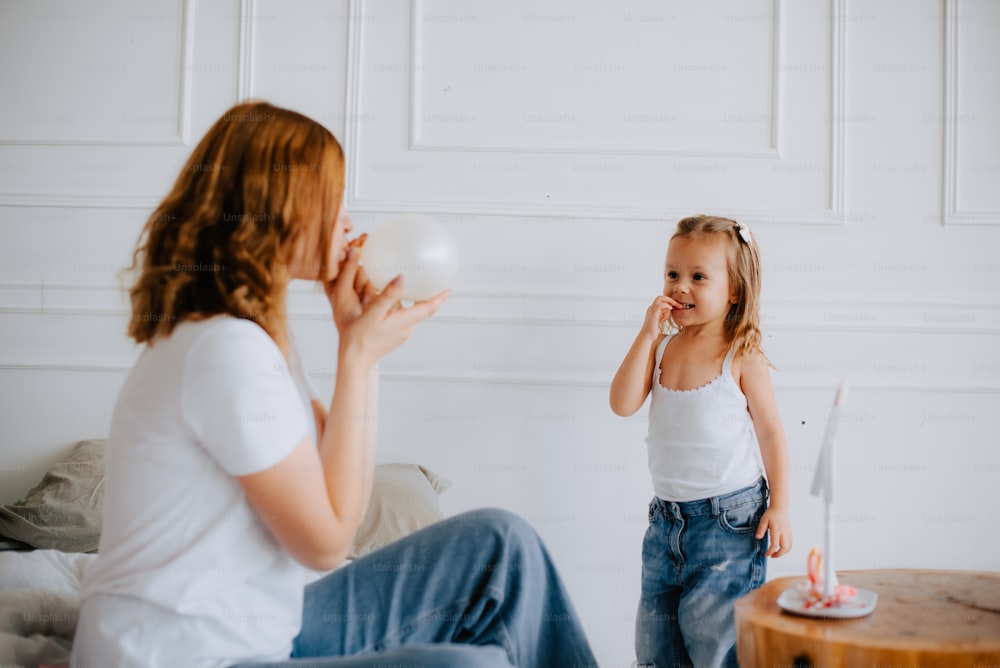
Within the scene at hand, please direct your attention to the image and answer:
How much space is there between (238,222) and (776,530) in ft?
3.93

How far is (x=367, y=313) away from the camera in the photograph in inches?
44.8

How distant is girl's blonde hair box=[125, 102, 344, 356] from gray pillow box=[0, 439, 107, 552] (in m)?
0.86

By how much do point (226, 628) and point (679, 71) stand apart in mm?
1739

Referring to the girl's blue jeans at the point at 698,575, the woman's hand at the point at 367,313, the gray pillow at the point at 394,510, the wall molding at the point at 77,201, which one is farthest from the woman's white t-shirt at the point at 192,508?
the wall molding at the point at 77,201

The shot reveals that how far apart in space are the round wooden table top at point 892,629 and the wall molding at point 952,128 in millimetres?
1118

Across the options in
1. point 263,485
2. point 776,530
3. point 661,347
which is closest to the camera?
point 263,485

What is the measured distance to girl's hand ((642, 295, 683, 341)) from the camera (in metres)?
1.83

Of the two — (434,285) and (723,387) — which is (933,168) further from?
(434,285)

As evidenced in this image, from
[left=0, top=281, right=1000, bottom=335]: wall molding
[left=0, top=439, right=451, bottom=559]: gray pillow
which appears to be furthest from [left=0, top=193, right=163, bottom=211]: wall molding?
[left=0, top=439, right=451, bottom=559]: gray pillow

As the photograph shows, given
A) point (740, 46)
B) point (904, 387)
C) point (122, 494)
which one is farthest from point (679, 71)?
point (122, 494)

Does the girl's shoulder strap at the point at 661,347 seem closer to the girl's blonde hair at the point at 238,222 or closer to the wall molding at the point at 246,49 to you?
the girl's blonde hair at the point at 238,222

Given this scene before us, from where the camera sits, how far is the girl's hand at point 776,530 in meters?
1.72

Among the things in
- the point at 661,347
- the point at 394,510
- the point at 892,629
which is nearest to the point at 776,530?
the point at 661,347

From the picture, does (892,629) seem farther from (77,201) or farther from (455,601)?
(77,201)
